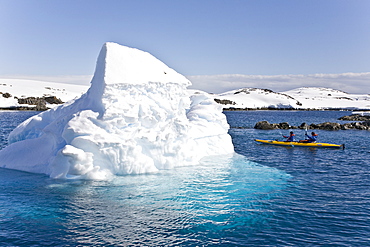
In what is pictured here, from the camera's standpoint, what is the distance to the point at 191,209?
12.6m

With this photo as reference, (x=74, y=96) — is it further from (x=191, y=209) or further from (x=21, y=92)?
(x=191, y=209)

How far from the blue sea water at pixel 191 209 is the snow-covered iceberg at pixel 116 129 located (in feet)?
3.10

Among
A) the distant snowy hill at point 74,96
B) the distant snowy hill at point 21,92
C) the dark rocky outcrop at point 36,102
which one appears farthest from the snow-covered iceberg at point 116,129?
the dark rocky outcrop at point 36,102

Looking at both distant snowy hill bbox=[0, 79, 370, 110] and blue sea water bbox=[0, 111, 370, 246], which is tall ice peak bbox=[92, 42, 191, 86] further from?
distant snowy hill bbox=[0, 79, 370, 110]

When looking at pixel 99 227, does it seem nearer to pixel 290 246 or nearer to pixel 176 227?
pixel 176 227

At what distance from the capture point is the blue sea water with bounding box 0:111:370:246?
10.1 metres

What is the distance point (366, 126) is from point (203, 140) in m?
40.3

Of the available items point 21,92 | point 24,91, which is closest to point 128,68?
point 21,92

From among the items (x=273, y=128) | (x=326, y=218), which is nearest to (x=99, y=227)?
(x=326, y=218)

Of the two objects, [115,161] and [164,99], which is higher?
[164,99]

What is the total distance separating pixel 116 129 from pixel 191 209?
718 cm

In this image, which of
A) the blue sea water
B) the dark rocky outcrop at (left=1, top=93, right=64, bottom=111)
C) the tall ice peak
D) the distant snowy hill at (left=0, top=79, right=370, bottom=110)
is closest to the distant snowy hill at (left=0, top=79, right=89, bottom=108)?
the distant snowy hill at (left=0, top=79, right=370, bottom=110)

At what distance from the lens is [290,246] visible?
9.61 meters

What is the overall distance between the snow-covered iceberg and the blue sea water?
946mm
